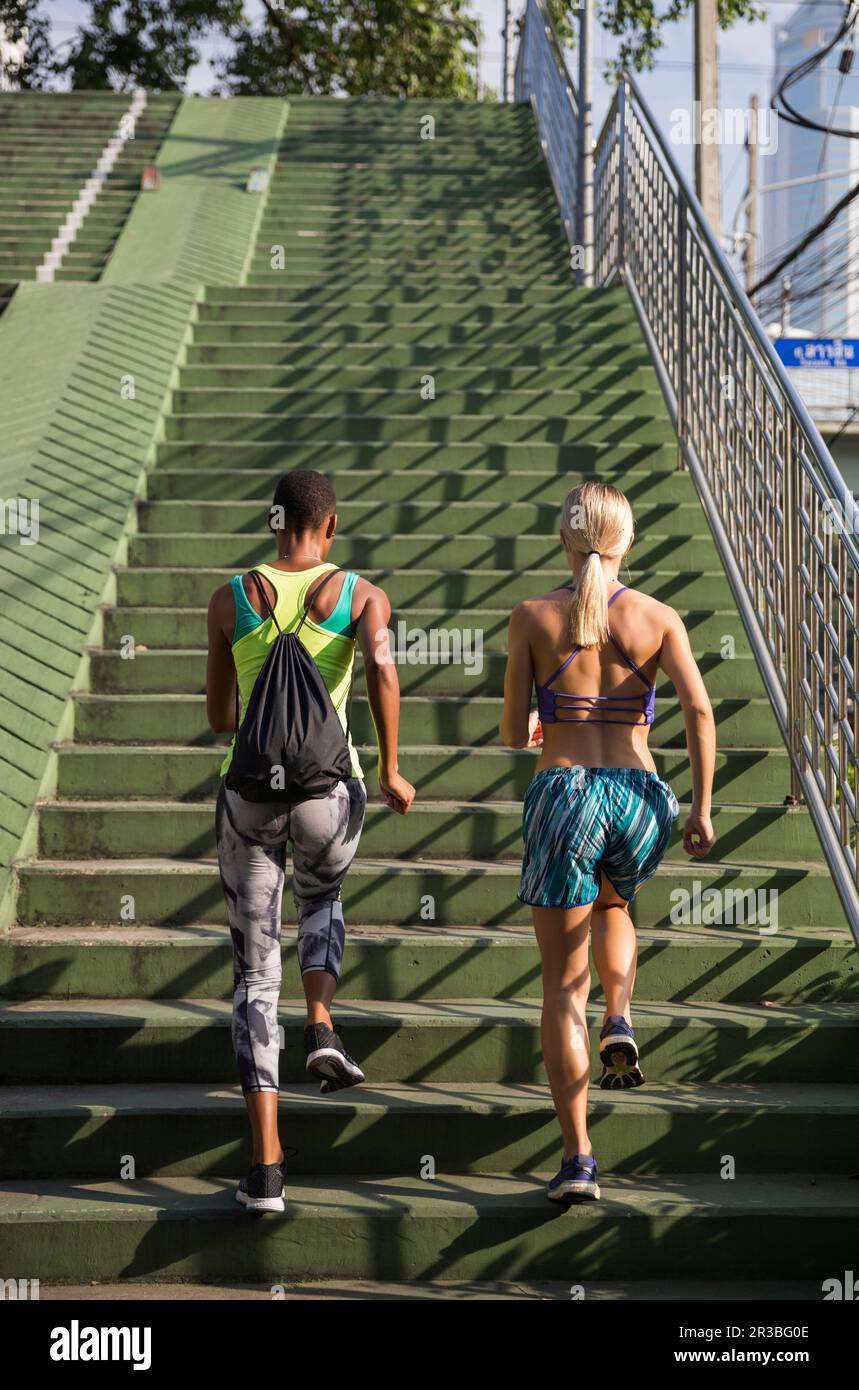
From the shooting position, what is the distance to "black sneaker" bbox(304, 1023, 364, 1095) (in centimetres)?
354

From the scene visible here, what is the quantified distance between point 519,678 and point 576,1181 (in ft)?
4.07

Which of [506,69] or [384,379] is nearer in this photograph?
[384,379]

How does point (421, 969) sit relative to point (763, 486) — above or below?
below

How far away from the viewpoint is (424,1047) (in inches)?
161

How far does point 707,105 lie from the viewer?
966cm

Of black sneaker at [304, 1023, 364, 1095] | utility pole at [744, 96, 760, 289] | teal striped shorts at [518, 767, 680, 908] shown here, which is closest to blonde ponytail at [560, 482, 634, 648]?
teal striped shorts at [518, 767, 680, 908]

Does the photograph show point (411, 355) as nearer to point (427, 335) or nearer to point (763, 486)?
point (427, 335)

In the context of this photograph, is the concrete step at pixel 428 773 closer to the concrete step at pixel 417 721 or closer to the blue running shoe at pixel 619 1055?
the concrete step at pixel 417 721

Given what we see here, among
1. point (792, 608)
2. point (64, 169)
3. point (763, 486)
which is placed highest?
point (64, 169)

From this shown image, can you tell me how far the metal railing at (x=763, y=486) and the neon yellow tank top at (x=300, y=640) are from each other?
1586mm

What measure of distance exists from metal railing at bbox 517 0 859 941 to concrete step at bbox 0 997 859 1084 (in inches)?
16.9

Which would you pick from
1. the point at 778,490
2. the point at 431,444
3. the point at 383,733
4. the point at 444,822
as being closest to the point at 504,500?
the point at 431,444

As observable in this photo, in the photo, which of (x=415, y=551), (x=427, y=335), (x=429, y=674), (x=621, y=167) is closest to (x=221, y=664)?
(x=429, y=674)

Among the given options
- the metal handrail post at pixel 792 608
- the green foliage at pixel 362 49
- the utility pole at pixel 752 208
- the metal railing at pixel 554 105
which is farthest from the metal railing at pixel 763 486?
the utility pole at pixel 752 208
